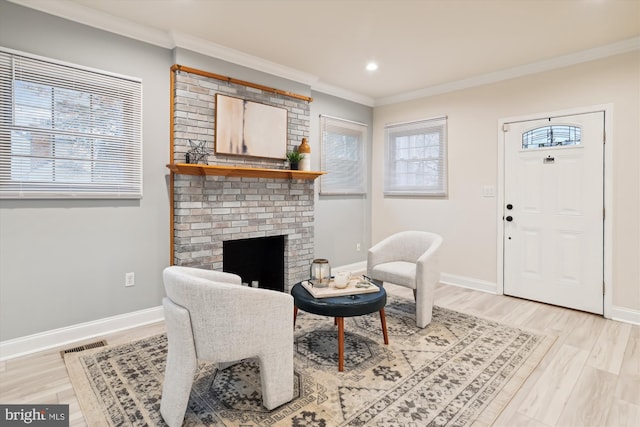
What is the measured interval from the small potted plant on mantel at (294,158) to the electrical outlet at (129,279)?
1.99m

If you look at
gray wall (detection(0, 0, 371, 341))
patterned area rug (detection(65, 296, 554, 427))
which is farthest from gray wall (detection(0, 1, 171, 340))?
patterned area rug (detection(65, 296, 554, 427))

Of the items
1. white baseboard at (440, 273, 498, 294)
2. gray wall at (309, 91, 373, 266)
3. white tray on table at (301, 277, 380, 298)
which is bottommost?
white baseboard at (440, 273, 498, 294)

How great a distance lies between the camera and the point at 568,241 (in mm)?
3615

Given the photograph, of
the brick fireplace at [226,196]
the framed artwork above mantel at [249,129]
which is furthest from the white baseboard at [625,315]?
the framed artwork above mantel at [249,129]

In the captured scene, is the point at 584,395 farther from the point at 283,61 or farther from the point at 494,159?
the point at 283,61

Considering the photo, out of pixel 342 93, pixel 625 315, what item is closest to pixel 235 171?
pixel 342 93

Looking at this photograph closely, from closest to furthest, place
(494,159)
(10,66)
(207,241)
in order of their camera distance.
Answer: (10,66), (207,241), (494,159)

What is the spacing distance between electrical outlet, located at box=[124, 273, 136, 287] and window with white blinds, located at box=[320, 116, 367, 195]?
98.4 inches

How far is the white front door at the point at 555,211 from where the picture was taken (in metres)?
3.44

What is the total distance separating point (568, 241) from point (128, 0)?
4.65 metres

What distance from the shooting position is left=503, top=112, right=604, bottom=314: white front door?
11.3ft

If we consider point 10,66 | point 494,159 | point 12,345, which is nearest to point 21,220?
point 12,345

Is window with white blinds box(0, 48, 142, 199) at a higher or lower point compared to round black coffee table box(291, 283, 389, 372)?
higher

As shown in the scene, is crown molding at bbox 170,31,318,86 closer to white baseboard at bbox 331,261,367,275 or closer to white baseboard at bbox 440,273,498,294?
white baseboard at bbox 331,261,367,275
